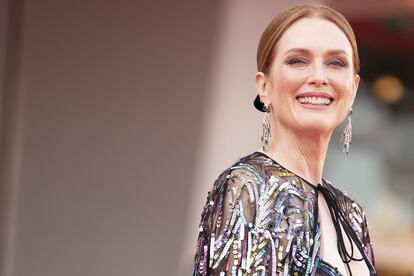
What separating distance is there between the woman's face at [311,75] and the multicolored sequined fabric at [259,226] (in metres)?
0.17

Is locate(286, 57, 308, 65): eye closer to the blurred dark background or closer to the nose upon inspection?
the nose

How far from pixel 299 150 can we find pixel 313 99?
15cm

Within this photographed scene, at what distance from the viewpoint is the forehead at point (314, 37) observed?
2.54m

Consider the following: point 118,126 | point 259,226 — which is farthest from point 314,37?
point 118,126

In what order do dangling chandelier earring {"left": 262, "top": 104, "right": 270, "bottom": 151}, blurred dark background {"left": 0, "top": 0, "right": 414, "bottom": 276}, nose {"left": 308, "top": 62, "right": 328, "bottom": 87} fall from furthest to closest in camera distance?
blurred dark background {"left": 0, "top": 0, "right": 414, "bottom": 276} → dangling chandelier earring {"left": 262, "top": 104, "right": 270, "bottom": 151} → nose {"left": 308, "top": 62, "right": 328, "bottom": 87}

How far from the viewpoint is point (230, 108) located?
5.63 meters

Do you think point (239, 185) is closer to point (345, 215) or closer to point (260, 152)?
point (260, 152)

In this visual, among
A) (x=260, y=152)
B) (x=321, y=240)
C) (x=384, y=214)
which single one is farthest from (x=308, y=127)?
(x=384, y=214)

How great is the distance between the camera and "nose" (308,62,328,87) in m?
2.53

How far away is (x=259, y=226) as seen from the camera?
236 centimetres

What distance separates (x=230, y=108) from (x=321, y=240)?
320cm

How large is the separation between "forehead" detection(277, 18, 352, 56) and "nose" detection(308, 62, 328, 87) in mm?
40

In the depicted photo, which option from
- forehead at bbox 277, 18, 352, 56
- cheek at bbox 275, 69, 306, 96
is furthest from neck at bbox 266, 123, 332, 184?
forehead at bbox 277, 18, 352, 56

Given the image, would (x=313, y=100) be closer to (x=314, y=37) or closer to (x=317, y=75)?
(x=317, y=75)
